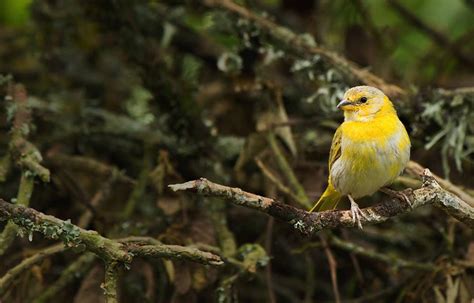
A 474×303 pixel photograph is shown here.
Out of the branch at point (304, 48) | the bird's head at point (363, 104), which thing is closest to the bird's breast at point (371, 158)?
the bird's head at point (363, 104)

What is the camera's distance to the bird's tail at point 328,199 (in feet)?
11.3

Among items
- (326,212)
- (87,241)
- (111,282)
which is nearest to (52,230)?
(87,241)

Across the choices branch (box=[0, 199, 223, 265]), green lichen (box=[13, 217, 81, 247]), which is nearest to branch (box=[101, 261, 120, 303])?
branch (box=[0, 199, 223, 265])

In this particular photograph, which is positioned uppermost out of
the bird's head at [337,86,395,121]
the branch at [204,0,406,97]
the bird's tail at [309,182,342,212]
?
the bird's head at [337,86,395,121]

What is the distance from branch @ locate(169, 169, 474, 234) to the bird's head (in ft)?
2.19

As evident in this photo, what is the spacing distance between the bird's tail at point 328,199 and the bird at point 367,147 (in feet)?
0.03

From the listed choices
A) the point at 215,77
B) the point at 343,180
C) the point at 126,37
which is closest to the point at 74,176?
the point at 126,37

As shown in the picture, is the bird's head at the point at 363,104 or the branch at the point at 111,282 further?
the bird's head at the point at 363,104

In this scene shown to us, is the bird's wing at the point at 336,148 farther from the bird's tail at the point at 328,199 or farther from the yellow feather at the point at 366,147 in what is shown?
the bird's tail at the point at 328,199

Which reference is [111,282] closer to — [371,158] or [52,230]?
[52,230]

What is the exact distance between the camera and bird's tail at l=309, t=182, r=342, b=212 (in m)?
3.45

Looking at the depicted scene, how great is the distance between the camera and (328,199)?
3539mm

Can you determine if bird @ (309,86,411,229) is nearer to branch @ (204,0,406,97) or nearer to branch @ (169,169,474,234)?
branch @ (169,169,474,234)

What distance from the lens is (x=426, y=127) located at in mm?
3932
